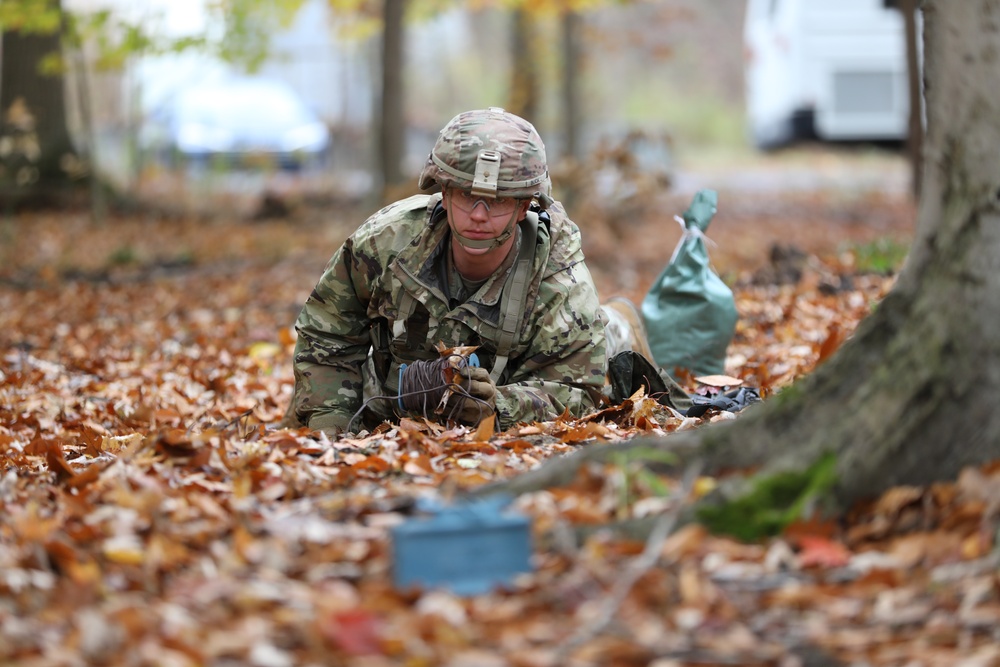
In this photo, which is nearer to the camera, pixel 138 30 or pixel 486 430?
pixel 486 430

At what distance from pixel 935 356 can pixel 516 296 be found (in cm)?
201

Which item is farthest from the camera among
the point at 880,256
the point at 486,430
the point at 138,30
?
the point at 138,30

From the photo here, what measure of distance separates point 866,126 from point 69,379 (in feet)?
52.5

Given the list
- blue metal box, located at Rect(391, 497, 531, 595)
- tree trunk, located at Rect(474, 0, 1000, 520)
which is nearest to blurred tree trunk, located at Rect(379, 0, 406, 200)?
tree trunk, located at Rect(474, 0, 1000, 520)

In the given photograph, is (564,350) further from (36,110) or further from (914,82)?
(36,110)

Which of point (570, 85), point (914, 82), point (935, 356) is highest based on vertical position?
point (914, 82)

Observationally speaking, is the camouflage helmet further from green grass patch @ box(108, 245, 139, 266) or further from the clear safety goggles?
green grass patch @ box(108, 245, 139, 266)

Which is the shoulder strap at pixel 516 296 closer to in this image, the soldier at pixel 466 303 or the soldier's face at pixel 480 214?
the soldier at pixel 466 303

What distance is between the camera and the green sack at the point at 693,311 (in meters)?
6.00

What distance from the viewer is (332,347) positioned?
530 cm

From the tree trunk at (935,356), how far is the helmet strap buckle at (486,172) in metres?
1.46

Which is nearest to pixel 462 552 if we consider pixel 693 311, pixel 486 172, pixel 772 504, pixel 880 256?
pixel 772 504

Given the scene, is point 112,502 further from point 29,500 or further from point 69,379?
point 69,379

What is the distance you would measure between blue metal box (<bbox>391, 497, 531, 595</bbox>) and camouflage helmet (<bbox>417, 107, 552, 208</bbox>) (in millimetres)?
1961
